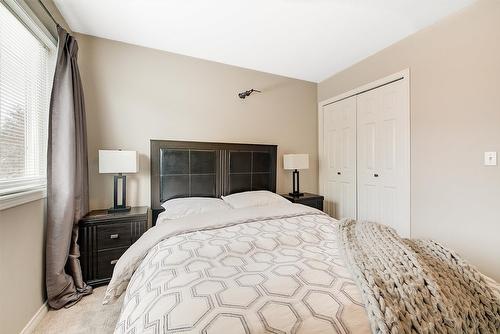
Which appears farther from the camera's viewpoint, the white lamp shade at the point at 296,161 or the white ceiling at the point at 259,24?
the white lamp shade at the point at 296,161

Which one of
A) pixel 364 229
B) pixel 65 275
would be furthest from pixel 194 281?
pixel 65 275

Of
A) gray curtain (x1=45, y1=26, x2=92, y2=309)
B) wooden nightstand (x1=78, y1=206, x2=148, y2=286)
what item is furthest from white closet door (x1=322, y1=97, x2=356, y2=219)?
gray curtain (x1=45, y1=26, x2=92, y2=309)

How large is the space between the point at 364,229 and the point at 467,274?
503 millimetres

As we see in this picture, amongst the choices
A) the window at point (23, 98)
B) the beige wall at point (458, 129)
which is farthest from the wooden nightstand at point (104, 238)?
the beige wall at point (458, 129)

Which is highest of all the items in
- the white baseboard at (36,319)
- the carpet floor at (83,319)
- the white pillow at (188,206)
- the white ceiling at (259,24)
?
the white ceiling at (259,24)

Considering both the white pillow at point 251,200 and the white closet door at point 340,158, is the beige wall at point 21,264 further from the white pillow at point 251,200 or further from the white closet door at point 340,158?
the white closet door at point 340,158

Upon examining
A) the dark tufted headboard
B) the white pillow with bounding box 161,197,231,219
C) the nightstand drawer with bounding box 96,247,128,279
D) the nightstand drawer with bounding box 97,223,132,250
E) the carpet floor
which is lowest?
the carpet floor

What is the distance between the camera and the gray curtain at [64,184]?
1722 mm

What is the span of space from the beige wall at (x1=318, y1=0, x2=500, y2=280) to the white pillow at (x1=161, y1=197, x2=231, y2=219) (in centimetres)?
205

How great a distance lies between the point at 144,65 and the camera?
2523 millimetres

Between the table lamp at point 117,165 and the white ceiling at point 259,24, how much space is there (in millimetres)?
1243

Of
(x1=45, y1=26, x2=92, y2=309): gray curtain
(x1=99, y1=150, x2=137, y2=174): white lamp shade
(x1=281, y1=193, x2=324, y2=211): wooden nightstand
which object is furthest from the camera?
(x1=281, y1=193, x2=324, y2=211): wooden nightstand

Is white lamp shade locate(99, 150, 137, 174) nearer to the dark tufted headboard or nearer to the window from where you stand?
the dark tufted headboard

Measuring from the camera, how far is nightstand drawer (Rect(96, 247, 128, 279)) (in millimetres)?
2051
